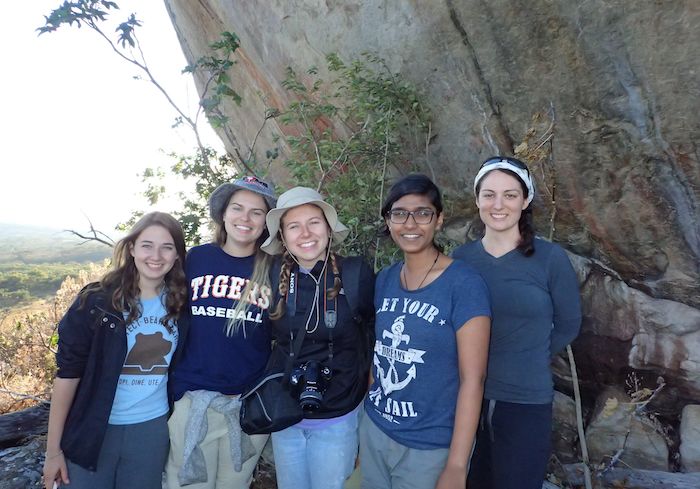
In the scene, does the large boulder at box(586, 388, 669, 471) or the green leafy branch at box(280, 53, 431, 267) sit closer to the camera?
the large boulder at box(586, 388, 669, 471)

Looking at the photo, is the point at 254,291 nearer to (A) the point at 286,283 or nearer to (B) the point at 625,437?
(A) the point at 286,283

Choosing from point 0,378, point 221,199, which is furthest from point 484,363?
point 0,378

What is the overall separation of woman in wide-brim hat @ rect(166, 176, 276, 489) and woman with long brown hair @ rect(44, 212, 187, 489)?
102 millimetres

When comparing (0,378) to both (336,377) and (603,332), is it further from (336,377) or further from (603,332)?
(603,332)

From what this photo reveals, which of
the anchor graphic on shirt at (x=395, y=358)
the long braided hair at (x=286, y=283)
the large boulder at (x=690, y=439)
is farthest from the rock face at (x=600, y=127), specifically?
the anchor graphic on shirt at (x=395, y=358)

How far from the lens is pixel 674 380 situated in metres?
3.50

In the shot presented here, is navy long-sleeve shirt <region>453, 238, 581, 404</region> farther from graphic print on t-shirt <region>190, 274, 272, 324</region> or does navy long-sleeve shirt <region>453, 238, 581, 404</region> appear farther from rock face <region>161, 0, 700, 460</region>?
rock face <region>161, 0, 700, 460</region>

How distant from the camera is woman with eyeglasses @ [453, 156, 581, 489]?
217 centimetres

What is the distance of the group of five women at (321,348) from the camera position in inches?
79.0

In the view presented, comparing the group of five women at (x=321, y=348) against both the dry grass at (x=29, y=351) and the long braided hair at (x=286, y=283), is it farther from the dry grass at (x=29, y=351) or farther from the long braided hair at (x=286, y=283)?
the dry grass at (x=29, y=351)

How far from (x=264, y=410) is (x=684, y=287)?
3.36 meters

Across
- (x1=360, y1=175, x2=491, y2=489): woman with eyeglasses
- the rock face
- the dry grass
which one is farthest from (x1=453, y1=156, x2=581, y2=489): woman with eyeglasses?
the dry grass

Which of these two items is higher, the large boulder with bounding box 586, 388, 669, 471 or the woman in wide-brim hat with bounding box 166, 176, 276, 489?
the woman in wide-brim hat with bounding box 166, 176, 276, 489

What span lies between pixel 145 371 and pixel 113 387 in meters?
0.18
